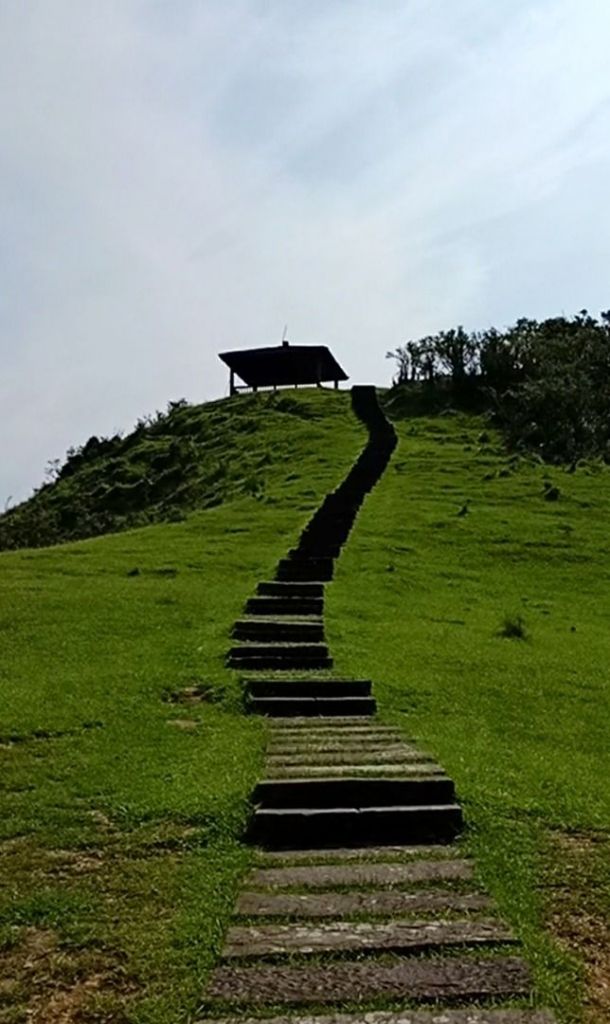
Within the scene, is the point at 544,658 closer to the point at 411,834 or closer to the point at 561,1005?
the point at 411,834

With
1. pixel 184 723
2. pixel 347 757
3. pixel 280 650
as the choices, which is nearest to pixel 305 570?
pixel 280 650

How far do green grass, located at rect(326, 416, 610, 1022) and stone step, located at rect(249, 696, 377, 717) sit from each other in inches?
11.1

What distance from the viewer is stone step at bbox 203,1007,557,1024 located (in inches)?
180

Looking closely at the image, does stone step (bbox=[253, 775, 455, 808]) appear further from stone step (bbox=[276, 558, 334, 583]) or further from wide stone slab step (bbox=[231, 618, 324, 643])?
stone step (bbox=[276, 558, 334, 583])

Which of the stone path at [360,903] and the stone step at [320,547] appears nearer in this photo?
the stone path at [360,903]

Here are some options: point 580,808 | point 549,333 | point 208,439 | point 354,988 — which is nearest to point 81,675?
point 580,808

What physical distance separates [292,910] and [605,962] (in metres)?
1.82

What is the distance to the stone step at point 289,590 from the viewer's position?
18.9m

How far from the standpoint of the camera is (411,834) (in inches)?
280

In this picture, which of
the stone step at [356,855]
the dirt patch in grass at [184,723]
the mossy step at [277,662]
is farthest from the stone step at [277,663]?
the stone step at [356,855]

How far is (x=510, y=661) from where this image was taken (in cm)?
1451

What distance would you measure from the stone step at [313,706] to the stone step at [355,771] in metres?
3.01

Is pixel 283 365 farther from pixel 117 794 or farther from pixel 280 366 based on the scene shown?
pixel 117 794

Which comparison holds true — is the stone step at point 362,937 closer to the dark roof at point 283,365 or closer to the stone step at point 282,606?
the stone step at point 282,606
